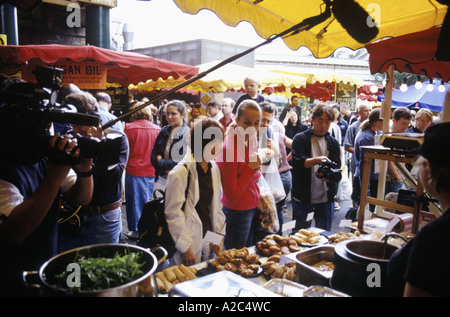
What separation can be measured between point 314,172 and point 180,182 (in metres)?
2.04

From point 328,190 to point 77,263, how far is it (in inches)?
128

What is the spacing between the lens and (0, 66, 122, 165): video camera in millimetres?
997


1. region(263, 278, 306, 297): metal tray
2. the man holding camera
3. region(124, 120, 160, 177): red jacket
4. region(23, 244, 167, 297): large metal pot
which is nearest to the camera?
region(23, 244, 167, 297): large metal pot

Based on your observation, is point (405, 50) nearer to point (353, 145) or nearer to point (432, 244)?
point (432, 244)

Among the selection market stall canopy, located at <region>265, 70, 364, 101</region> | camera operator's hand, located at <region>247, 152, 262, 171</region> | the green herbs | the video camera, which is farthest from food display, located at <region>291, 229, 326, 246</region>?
market stall canopy, located at <region>265, 70, 364, 101</region>

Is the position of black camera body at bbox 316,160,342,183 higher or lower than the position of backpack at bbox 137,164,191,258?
higher

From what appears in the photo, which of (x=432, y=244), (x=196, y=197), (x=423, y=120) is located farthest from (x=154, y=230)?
(x=423, y=120)

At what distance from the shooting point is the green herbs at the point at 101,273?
0.96 metres

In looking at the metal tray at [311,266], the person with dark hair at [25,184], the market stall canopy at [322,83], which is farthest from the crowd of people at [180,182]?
the market stall canopy at [322,83]

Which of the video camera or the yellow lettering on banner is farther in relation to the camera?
the yellow lettering on banner

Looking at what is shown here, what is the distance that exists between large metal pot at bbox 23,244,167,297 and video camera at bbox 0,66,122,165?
0.33 metres

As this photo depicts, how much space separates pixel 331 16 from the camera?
2818 millimetres

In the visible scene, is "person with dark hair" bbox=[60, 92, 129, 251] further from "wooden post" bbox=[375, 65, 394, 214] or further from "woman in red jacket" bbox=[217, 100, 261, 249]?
"wooden post" bbox=[375, 65, 394, 214]
